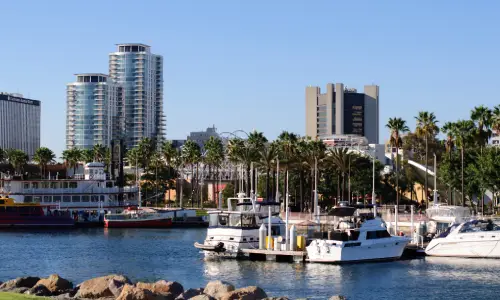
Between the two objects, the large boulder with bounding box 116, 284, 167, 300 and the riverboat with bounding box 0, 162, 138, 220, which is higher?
the riverboat with bounding box 0, 162, 138, 220

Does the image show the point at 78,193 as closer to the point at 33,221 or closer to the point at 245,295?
the point at 33,221

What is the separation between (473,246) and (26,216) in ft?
224

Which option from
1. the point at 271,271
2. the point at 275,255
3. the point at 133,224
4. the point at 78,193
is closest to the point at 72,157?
the point at 78,193

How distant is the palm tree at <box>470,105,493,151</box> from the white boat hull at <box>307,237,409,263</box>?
47.5m

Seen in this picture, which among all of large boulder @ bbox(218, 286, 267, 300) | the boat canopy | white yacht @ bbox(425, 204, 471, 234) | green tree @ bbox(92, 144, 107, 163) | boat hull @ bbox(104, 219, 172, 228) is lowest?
boat hull @ bbox(104, 219, 172, 228)

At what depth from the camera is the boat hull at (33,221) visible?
12019 cm

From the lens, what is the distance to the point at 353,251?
68.5 meters

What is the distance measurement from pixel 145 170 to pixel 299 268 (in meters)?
122

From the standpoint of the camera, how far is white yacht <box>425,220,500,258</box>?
7212cm

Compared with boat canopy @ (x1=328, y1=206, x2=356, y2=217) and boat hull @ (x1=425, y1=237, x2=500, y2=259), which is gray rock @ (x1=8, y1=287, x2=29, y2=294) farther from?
boat hull @ (x1=425, y1=237, x2=500, y2=259)

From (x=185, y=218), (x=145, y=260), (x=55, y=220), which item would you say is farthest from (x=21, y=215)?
(x=145, y=260)

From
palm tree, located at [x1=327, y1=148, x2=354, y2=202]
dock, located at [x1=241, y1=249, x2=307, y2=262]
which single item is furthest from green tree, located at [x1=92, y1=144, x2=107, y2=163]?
dock, located at [x1=241, y1=249, x2=307, y2=262]

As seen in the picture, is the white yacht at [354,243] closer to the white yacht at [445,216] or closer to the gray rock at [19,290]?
the white yacht at [445,216]

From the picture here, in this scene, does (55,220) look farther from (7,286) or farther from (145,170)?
(7,286)
